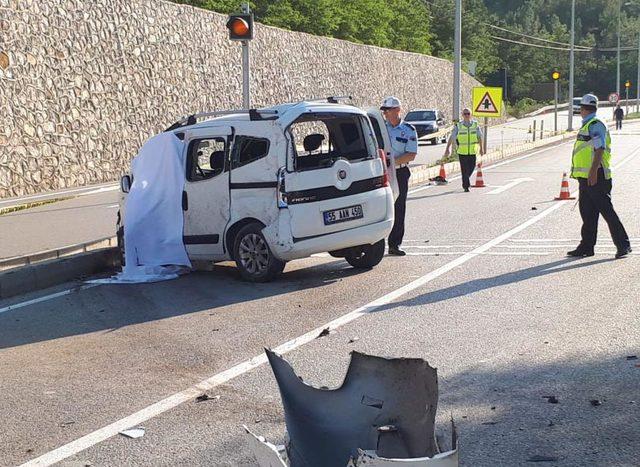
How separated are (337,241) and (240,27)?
5.39m

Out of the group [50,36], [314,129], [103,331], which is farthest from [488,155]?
[103,331]

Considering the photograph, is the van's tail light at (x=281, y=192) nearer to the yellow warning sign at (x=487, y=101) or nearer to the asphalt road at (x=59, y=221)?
the asphalt road at (x=59, y=221)

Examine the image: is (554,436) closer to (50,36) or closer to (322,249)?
(322,249)

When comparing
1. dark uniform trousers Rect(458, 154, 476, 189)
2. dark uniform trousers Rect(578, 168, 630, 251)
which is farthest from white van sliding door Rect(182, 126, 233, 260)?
dark uniform trousers Rect(458, 154, 476, 189)

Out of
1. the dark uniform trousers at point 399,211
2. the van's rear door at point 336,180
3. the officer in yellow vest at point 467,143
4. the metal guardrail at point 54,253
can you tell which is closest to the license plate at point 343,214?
the van's rear door at point 336,180

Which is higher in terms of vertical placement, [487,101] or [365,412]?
[487,101]

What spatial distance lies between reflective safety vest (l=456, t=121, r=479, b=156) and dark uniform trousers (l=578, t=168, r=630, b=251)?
888cm

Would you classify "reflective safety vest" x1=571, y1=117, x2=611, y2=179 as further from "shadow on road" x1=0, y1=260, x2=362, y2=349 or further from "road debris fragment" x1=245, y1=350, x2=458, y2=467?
"road debris fragment" x1=245, y1=350, x2=458, y2=467

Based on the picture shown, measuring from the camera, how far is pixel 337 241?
1061 cm

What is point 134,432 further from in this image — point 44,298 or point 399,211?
point 399,211

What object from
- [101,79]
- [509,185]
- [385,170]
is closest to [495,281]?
[385,170]

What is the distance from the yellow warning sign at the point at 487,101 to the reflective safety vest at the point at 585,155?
718 inches

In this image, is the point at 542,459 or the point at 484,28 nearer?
the point at 542,459

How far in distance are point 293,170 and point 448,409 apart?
4.92 metres
